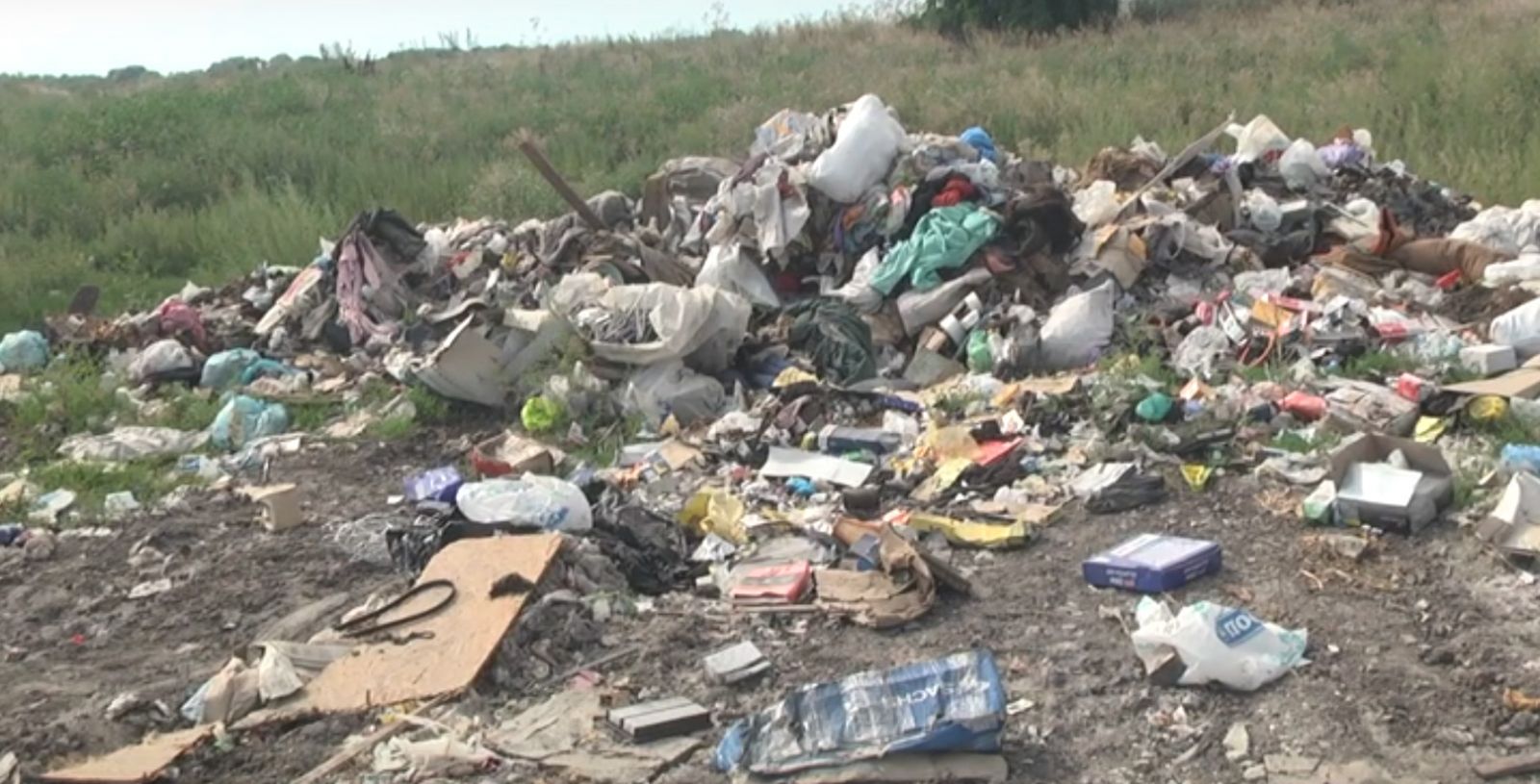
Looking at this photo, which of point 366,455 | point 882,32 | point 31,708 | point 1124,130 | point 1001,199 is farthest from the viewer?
point 882,32

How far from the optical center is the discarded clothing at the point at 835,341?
23.3ft

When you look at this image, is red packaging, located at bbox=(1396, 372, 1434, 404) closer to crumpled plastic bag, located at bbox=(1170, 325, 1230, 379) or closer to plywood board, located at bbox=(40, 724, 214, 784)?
crumpled plastic bag, located at bbox=(1170, 325, 1230, 379)

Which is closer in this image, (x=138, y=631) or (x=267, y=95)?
(x=138, y=631)

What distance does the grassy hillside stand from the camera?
11055mm

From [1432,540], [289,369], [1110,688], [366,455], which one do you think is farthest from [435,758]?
[289,369]

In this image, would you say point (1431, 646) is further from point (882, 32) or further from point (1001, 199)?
point (882, 32)

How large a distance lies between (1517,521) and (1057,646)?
143cm

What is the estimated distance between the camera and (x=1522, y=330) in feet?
20.4

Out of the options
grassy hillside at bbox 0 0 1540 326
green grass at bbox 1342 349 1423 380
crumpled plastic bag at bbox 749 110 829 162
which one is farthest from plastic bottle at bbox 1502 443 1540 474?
grassy hillside at bbox 0 0 1540 326

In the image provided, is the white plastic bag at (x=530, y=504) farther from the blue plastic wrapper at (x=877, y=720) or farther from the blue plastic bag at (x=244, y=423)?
the blue plastic bag at (x=244, y=423)

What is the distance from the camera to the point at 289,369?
321 inches

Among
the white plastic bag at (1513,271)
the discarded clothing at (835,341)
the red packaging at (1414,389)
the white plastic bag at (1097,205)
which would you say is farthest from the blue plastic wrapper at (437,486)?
the white plastic bag at (1513,271)

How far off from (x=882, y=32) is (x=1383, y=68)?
915 cm

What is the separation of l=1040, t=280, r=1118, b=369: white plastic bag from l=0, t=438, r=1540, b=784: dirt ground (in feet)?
6.23
